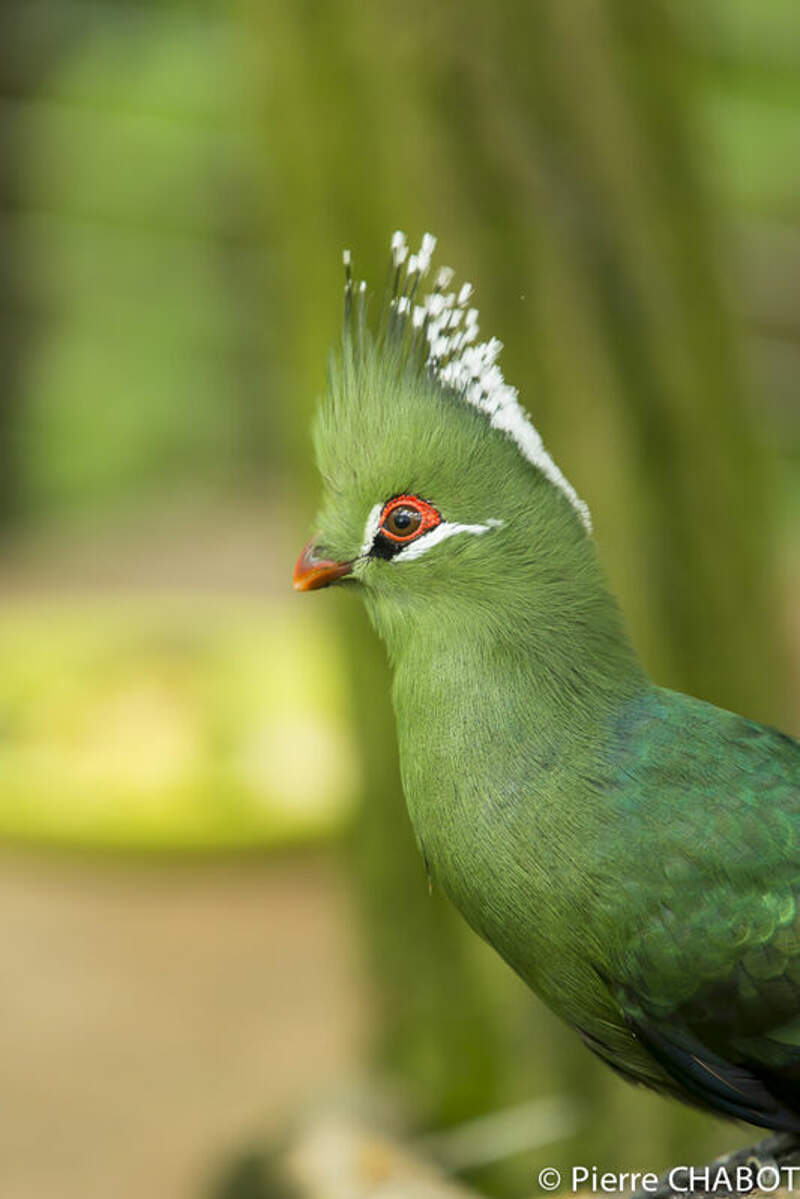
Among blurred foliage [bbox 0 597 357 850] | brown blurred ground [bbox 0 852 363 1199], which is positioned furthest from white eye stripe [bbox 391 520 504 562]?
blurred foliage [bbox 0 597 357 850]

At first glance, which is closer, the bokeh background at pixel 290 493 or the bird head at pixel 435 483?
the bird head at pixel 435 483

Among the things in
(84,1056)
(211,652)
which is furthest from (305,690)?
(84,1056)

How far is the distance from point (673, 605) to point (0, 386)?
7337 mm

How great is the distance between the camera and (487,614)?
60.8 inches

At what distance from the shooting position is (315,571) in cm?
154

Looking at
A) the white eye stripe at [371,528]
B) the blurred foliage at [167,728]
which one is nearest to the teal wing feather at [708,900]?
the white eye stripe at [371,528]

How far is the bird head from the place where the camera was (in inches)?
59.1

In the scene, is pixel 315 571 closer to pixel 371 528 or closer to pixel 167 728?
pixel 371 528

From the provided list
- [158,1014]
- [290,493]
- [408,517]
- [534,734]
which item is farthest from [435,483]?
[158,1014]

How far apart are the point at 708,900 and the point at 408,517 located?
509 mm

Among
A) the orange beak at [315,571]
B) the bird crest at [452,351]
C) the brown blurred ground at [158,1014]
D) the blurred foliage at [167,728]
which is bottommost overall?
the brown blurred ground at [158,1014]

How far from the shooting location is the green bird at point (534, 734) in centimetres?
151

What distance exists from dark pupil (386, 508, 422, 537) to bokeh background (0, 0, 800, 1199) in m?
1.47

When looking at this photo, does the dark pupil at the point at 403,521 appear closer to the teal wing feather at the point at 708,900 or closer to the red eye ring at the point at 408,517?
the red eye ring at the point at 408,517
